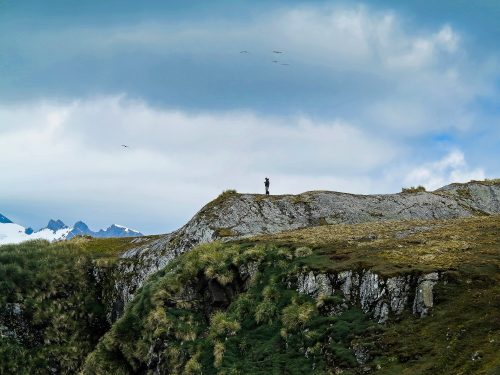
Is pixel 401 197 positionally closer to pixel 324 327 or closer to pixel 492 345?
pixel 324 327

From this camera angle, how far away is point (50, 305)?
2093 inches

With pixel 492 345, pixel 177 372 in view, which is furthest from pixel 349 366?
pixel 177 372

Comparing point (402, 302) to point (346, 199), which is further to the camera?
point (346, 199)

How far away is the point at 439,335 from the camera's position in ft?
76.8

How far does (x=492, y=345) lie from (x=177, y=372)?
63.6 feet

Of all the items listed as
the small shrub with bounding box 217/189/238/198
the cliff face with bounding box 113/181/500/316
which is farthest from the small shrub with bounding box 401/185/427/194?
the small shrub with bounding box 217/189/238/198

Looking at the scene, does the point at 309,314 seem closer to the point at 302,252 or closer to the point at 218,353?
the point at 218,353

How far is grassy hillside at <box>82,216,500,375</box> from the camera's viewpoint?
2350 cm

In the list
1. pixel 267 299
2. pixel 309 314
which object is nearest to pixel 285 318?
pixel 309 314

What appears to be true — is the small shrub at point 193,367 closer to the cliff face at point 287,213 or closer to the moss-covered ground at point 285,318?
the moss-covered ground at point 285,318

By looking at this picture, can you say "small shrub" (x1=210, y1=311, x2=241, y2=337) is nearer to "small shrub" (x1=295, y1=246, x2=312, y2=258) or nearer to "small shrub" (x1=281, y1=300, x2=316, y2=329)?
"small shrub" (x1=281, y1=300, x2=316, y2=329)

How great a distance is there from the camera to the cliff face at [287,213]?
58188 millimetres

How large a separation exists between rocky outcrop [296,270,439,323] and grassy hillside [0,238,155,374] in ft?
105

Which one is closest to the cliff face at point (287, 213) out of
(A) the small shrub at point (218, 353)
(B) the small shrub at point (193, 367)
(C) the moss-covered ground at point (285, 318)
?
(C) the moss-covered ground at point (285, 318)
